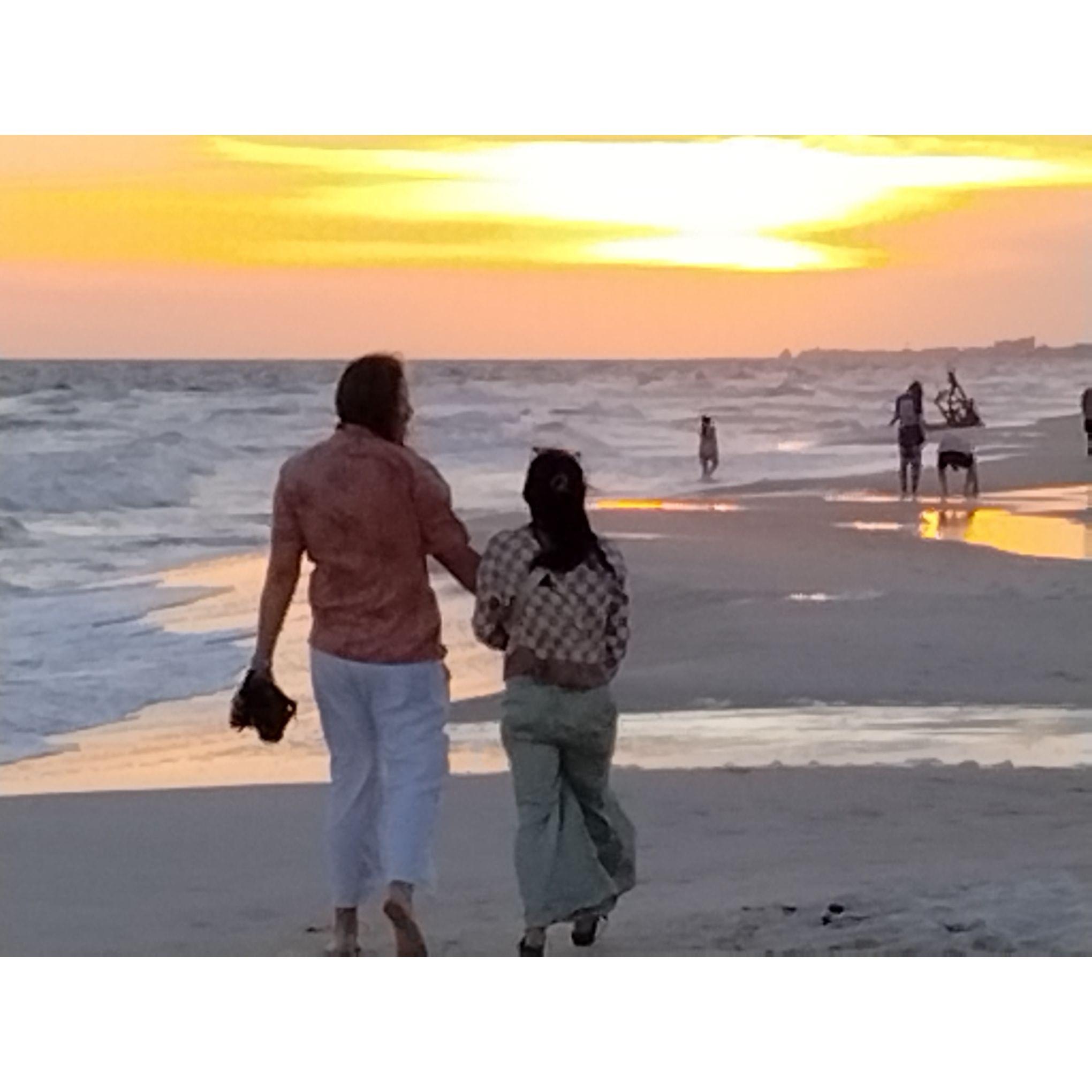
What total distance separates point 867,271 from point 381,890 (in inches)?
322

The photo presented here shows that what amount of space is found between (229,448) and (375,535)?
23.4 metres

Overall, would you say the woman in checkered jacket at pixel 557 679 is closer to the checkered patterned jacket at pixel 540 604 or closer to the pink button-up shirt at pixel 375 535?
the checkered patterned jacket at pixel 540 604

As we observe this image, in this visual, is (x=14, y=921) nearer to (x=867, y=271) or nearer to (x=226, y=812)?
(x=226, y=812)

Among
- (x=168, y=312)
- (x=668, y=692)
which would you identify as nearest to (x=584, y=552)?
(x=668, y=692)

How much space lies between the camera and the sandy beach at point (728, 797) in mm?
6383

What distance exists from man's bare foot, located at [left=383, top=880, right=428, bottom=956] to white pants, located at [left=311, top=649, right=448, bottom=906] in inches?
1.1

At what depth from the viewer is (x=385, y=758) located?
18.9ft

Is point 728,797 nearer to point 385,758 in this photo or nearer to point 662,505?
point 385,758

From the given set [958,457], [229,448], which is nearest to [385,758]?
[958,457]

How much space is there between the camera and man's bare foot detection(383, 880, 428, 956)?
570 centimetres

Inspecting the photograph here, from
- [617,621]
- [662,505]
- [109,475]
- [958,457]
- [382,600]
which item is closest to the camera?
[382,600]

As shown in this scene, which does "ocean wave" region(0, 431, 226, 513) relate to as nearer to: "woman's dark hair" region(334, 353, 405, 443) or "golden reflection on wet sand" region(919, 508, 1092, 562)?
"golden reflection on wet sand" region(919, 508, 1092, 562)

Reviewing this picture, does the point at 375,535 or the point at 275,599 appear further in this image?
the point at 275,599

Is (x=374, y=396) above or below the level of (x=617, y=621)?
above
